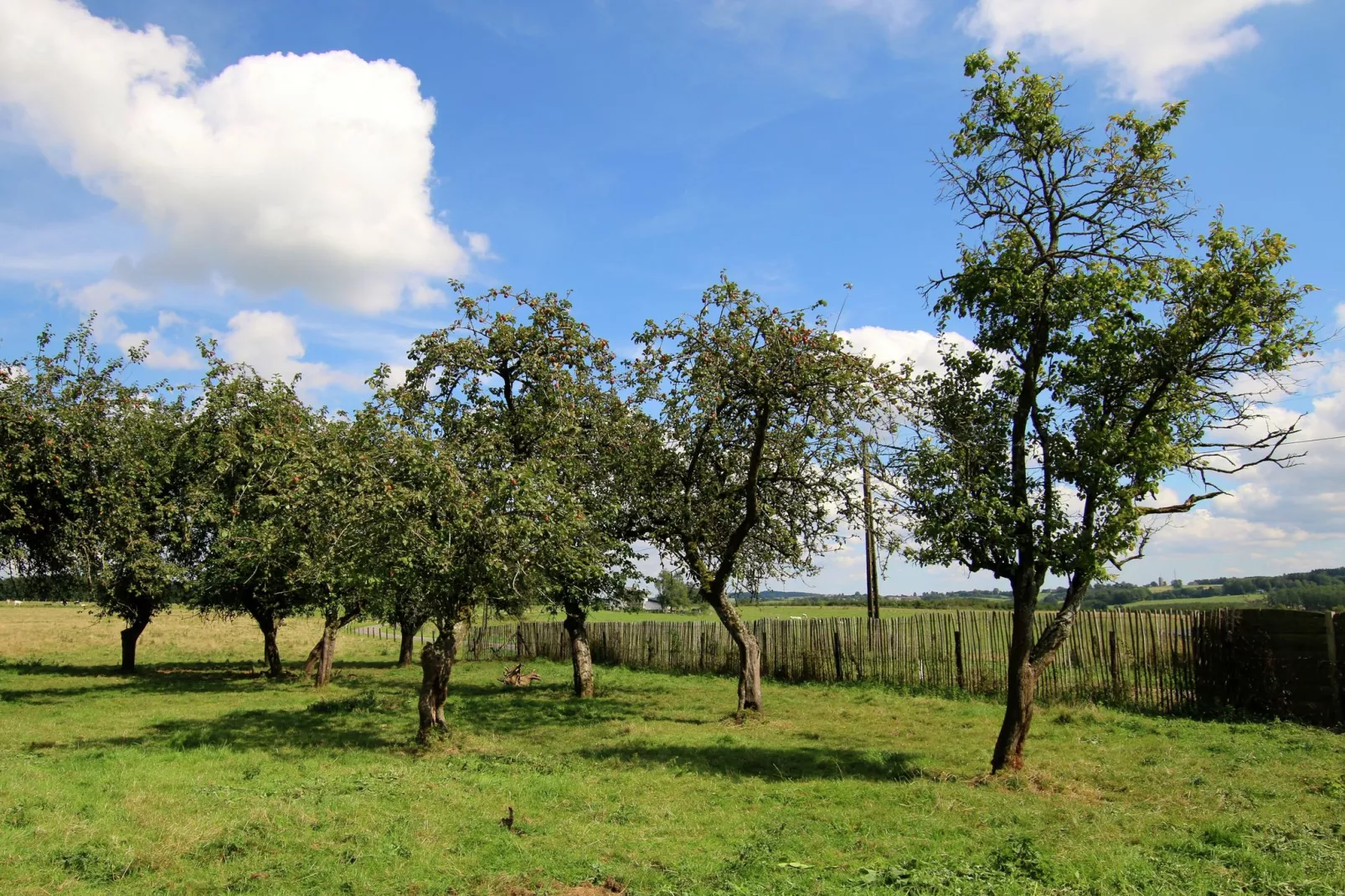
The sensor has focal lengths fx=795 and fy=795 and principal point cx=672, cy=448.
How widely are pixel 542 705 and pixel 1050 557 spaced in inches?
524

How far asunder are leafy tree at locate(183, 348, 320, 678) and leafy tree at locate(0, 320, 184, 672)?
1.20 metres

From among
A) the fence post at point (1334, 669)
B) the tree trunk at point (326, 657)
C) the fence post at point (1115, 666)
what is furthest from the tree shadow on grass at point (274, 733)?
the fence post at point (1334, 669)

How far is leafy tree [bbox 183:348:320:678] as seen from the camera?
18.7 m

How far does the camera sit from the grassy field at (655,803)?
274 inches

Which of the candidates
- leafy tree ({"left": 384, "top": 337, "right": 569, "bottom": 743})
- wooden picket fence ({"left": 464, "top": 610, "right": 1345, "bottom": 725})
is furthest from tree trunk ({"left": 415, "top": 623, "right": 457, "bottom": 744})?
wooden picket fence ({"left": 464, "top": 610, "right": 1345, "bottom": 725})

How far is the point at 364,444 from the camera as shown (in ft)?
44.3

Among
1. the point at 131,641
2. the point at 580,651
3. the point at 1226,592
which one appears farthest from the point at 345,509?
the point at 1226,592

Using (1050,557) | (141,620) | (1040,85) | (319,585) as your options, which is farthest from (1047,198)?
(141,620)

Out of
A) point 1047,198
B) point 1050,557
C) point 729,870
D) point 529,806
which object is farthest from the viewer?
point 1047,198

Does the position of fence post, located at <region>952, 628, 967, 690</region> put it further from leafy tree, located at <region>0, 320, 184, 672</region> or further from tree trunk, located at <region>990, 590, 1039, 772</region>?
leafy tree, located at <region>0, 320, 184, 672</region>

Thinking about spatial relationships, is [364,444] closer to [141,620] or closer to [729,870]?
[729,870]

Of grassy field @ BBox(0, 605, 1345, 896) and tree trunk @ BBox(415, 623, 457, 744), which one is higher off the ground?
tree trunk @ BBox(415, 623, 457, 744)

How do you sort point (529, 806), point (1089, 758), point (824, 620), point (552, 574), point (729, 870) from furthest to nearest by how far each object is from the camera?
point (824, 620) → point (552, 574) → point (1089, 758) → point (529, 806) → point (729, 870)

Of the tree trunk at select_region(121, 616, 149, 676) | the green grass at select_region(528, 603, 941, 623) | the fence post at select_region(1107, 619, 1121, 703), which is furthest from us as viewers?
the green grass at select_region(528, 603, 941, 623)
